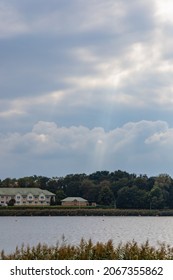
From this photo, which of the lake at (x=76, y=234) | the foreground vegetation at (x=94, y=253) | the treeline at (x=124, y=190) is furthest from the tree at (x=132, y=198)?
the foreground vegetation at (x=94, y=253)

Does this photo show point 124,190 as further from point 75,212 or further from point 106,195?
point 75,212

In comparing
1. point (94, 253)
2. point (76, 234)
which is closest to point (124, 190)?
point (76, 234)

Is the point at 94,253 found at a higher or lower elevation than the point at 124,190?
lower

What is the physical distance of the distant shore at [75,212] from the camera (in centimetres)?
17262

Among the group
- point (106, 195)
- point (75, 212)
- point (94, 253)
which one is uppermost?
point (106, 195)

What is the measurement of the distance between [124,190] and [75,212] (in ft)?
68.6

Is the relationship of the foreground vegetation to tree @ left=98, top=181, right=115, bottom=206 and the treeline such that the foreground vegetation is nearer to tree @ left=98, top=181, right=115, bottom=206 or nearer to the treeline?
the treeline

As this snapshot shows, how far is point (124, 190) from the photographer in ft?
557

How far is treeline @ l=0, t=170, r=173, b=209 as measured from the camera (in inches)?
6604

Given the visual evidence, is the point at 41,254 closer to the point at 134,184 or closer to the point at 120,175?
the point at 134,184

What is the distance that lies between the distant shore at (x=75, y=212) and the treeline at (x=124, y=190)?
1621mm

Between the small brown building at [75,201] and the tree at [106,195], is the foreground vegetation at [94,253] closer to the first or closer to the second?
the tree at [106,195]
